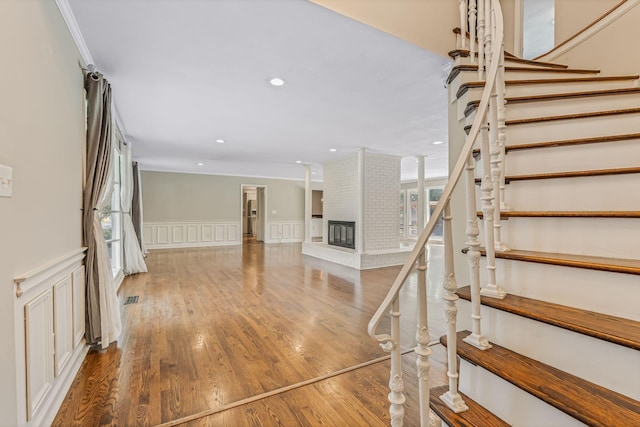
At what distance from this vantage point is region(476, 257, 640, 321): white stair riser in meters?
1.08

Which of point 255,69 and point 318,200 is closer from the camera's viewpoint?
point 255,69

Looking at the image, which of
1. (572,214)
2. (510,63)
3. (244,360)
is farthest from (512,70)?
(244,360)

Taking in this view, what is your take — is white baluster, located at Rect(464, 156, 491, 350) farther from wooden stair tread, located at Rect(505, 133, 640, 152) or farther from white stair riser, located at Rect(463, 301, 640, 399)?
wooden stair tread, located at Rect(505, 133, 640, 152)

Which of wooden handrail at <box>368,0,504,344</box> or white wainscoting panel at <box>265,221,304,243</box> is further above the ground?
wooden handrail at <box>368,0,504,344</box>

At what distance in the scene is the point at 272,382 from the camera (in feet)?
6.48

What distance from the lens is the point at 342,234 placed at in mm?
7035

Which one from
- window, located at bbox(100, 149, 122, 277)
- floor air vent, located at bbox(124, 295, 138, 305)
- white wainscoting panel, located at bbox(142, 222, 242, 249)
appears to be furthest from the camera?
white wainscoting panel, located at bbox(142, 222, 242, 249)

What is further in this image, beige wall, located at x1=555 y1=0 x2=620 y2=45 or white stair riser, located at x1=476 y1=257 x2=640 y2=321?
beige wall, located at x1=555 y1=0 x2=620 y2=45

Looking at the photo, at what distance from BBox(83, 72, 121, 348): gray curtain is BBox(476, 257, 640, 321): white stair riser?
292 cm

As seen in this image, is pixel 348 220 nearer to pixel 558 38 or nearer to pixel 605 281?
pixel 558 38

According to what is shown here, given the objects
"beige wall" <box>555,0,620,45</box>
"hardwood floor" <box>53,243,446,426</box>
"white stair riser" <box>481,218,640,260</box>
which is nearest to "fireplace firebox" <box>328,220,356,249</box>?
"hardwood floor" <box>53,243,446,426</box>

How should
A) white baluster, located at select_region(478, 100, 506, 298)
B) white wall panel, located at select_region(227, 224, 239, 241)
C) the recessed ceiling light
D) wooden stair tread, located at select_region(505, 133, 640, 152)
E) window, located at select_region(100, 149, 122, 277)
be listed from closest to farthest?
1. white baluster, located at select_region(478, 100, 506, 298)
2. wooden stair tread, located at select_region(505, 133, 640, 152)
3. the recessed ceiling light
4. window, located at select_region(100, 149, 122, 277)
5. white wall panel, located at select_region(227, 224, 239, 241)

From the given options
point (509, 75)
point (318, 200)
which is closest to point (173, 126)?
point (509, 75)

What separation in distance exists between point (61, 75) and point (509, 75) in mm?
3372
